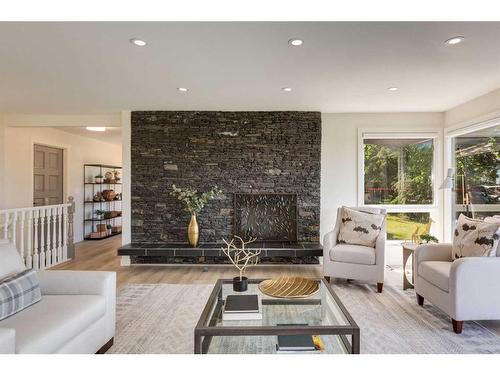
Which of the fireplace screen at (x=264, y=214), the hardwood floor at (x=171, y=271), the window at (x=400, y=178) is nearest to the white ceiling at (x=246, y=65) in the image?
the window at (x=400, y=178)

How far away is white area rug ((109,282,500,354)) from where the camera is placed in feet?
7.52

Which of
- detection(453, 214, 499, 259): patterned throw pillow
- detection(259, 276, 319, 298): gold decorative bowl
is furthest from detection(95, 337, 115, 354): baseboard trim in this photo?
detection(453, 214, 499, 259): patterned throw pillow

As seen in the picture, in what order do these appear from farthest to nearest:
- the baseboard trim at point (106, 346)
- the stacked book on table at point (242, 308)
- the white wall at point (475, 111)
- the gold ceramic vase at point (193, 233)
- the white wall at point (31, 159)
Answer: the white wall at point (31, 159)
the gold ceramic vase at point (193, 233)
the white wall at point (475, 111)
the baseboard trim at point (106, 346)
the stacked book on table at point (242, 308)

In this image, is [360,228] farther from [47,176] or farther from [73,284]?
[47,176]

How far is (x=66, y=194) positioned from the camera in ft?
21.4

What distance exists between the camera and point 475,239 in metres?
2.78

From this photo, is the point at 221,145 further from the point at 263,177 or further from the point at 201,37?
the point at 201,37

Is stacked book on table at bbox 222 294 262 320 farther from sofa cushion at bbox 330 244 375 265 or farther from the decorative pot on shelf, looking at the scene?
sofa cushion at bbox 330 244 375 265

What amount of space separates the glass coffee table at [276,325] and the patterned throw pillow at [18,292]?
108cm

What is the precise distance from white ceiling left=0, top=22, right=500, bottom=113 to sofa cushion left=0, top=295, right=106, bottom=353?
1.86 meters

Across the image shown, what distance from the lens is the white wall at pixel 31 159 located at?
5254 mm

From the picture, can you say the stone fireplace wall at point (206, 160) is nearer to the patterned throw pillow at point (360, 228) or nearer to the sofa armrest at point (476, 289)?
the patterned throw pillow at point (360, 228)

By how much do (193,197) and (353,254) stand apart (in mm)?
2366
